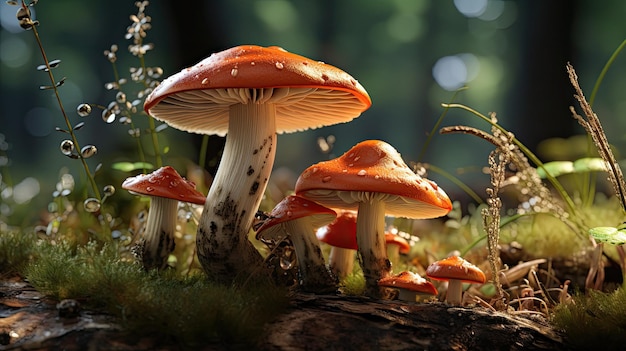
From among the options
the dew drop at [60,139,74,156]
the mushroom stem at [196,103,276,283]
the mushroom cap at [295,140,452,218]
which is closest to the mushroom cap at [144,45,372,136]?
the mushroom stem at [196,103,276,283]

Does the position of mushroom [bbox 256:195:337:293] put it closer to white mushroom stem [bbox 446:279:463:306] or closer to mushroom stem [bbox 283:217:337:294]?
mushroom stem [bbox 283:217:337:294]

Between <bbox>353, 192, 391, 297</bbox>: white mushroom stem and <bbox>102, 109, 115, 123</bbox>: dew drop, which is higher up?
<bbox>102, 109, 115, 123</bbox>: dew drop

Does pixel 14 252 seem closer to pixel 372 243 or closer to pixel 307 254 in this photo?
pixel 307 254

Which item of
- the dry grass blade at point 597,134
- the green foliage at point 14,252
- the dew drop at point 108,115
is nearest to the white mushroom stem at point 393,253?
the dry grass blade at point 597,134

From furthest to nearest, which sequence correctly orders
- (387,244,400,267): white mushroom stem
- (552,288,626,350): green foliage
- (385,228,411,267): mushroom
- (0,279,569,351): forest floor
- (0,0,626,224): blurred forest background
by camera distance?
(0,0,626,224): blurred forest background < (387,244,400,267): white mushroom stem < (385,228,411,267): mushroom < (552,288,626,350): green foliage < (0,279,569,351): forest floor

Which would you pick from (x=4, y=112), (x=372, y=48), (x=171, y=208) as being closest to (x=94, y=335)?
(x=171, y=208)

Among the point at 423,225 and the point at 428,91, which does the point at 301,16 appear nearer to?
the point at 428,91

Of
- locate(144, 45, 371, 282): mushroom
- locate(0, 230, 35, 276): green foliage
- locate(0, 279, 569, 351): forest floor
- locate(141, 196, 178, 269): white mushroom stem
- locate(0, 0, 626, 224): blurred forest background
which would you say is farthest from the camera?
locate(0, 0, 626, 224): blurred forest background
